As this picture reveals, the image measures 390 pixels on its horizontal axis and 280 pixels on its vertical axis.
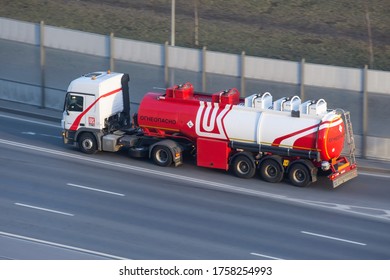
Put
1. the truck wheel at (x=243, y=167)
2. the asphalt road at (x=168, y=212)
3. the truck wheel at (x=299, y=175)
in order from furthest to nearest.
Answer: the truck wheel at (x=243, y=167)
the truck wheel at (x=299, y=175)
the asphalt road at (x=168, y=212)

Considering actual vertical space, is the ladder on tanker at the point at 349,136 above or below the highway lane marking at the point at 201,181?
above

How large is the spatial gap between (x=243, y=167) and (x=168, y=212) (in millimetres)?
4014

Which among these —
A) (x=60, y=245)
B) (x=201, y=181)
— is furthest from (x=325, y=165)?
(x=60, y=245)

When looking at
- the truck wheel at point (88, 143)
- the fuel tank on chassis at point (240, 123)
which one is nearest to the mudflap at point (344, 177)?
the fuel tank on chassis at point (240, 123)

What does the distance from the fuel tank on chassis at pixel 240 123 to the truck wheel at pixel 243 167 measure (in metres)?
0.64

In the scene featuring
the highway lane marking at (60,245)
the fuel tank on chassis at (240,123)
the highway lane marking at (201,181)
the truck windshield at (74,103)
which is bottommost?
the highway lane marking at (60,245)

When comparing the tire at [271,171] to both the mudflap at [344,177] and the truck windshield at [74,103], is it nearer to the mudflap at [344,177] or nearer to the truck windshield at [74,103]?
the mudflap at [344,177]

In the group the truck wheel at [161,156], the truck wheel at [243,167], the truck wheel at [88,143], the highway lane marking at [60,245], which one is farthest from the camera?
the truck wheel at [88,143]

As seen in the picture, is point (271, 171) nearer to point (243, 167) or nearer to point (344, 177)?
point (243, 167)

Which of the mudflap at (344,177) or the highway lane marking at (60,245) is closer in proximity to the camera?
the highway lane marking at (60,245)

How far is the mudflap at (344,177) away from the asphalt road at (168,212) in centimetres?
32

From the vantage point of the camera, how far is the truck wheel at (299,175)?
92.3 ft

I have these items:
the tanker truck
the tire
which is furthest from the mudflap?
the tire

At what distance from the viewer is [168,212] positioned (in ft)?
85.1
